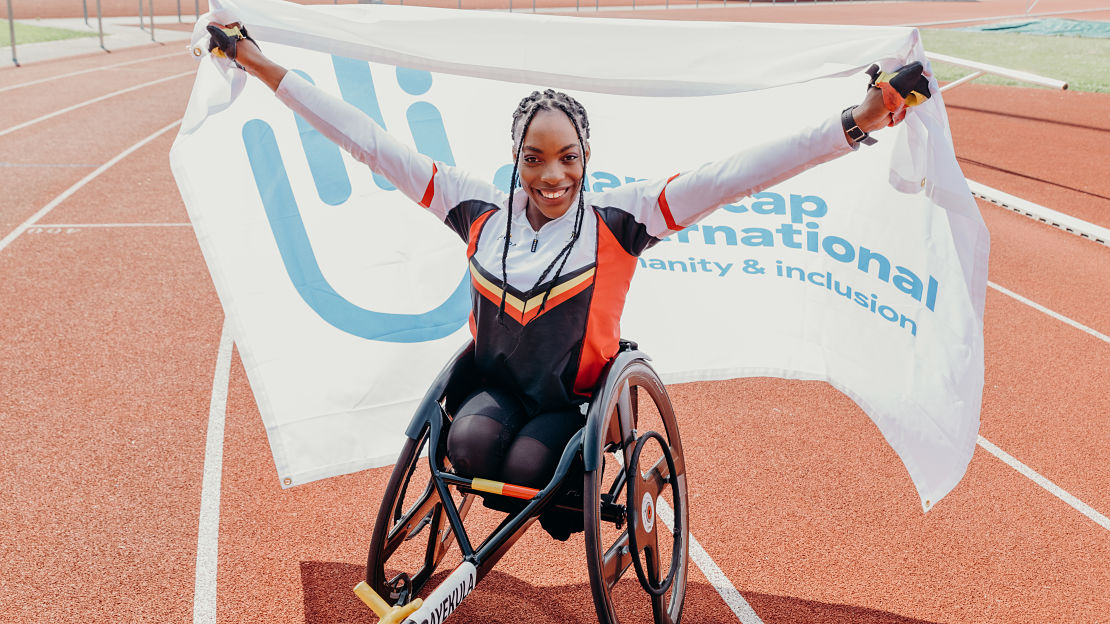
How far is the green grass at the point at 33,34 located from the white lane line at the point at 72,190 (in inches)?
390

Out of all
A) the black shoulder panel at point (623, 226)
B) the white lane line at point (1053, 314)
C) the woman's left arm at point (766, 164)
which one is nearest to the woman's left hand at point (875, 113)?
the woman's left arm at point (766, 164)

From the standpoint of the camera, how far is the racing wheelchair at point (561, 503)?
2.56 metres

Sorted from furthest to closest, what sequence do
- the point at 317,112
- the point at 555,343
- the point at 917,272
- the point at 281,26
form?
1. the point at 281,26
2. the point at 917,272
3. the point at 317,112
4. the point at 555,343

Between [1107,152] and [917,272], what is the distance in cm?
1059

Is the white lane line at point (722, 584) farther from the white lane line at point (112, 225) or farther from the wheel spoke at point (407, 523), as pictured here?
the white lane line at point (112, 225)

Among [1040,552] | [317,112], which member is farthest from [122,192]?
[1040,552]

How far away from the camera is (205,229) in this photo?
11.4 feet

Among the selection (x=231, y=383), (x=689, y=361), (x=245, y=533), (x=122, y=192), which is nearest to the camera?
(x=245, y=533)

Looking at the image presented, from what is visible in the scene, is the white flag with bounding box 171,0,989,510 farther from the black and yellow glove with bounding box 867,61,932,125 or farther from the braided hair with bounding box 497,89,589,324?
the braided hair with bounding box 497,89,589,324

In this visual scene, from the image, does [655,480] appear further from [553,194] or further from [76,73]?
[76,73]

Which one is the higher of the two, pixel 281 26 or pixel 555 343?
pixel 281 26

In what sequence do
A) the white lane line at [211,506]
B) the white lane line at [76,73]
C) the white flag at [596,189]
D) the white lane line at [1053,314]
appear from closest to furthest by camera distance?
the white flag at [596,189] < the white lane line at [211,506] < the white lane line at [1053,314] < the white lane line at [76,73]

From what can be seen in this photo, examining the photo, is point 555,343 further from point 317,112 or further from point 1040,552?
point 1040,552

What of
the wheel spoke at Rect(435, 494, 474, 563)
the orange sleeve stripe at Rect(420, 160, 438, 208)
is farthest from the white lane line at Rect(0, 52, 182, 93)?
the wheel spoke at Rect(435, 494, 474, 563)
